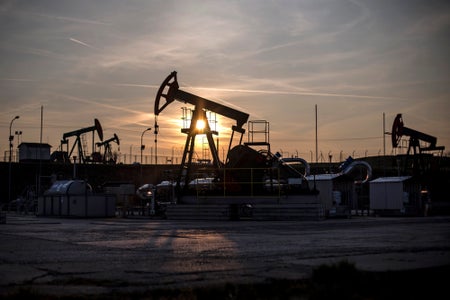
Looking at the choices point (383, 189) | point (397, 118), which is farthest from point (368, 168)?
point (383, 189)

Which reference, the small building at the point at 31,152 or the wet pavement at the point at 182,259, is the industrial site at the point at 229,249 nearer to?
the wet pavement at the point at 182,259

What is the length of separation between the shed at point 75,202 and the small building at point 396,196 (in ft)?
51.6

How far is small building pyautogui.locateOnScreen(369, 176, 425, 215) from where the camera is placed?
113 feet

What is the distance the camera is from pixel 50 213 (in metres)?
36.5

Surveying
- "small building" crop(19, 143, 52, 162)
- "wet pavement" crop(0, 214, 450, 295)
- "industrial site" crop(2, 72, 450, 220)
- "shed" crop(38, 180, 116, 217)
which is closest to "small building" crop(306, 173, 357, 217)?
"industrial site" crop(2, 72, 450, 220)

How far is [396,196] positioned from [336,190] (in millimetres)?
4589

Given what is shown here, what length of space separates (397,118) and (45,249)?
128 feet

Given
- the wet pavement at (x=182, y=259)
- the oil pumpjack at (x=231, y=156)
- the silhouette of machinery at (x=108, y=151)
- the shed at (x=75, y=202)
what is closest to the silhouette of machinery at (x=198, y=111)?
the oil pumpjack at (x=231, y=156)

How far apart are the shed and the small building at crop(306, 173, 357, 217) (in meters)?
12.2

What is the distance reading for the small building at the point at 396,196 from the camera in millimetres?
34594

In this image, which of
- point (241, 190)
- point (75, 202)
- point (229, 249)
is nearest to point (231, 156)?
point (241, 190)

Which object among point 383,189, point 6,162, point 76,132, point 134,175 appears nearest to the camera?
point 383,189

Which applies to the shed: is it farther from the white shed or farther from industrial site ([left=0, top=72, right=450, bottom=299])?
the white shed

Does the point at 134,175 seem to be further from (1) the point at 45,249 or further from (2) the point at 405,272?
(2) the point at 405,272
